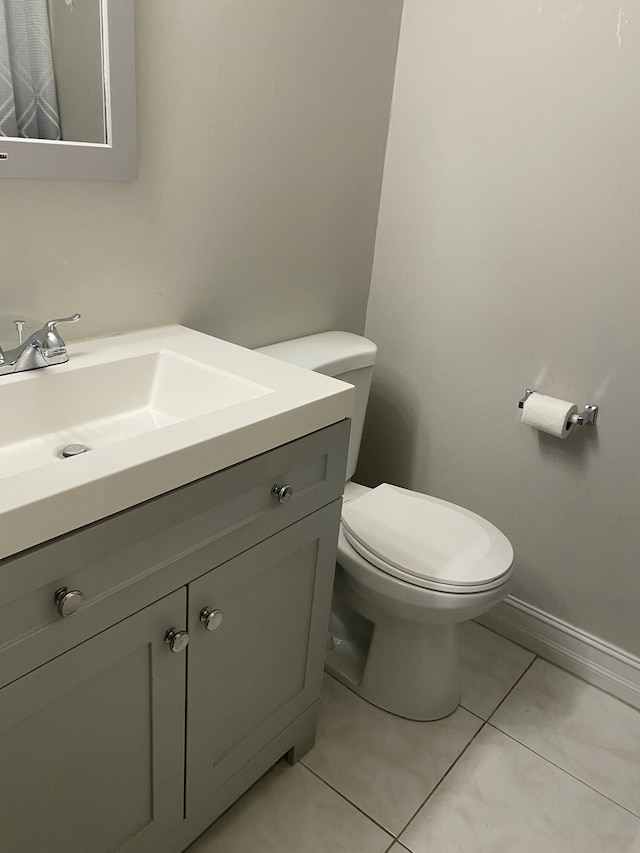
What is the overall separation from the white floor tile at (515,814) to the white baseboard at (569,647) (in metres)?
0.35

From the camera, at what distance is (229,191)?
1.51 meters

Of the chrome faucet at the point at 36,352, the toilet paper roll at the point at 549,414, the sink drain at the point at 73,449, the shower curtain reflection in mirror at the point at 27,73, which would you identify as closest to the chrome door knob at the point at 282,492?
the sink drain at the point at 73,449

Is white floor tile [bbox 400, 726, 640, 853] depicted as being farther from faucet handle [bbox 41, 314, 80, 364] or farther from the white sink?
faucet handle [bbox 41, 314, 80, 364]

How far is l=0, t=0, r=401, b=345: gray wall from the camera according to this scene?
49.6 inches

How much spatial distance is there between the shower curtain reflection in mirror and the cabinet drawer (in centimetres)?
70

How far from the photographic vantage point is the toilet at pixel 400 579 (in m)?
1.49

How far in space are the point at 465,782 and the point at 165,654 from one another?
882 mm

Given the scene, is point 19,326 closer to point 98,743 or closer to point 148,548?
point 148,548

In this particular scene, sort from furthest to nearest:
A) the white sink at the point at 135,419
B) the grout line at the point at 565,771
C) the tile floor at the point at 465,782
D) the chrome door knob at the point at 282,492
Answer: the grout line at the point at 565,771, the tile floor at the point at 465,782, the chrome door knob at the point at 282,492, the white sink at the point at 135,419

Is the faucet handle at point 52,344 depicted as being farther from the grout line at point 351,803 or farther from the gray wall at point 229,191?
the grout line at point 351,803

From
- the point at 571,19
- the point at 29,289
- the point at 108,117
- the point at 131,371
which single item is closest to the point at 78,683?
the point at 131,371

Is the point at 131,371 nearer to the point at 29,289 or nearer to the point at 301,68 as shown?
the point at 29,289

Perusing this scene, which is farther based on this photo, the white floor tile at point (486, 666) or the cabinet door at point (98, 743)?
the white floor tile at point (486, 666)

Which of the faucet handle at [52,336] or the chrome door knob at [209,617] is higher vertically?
the faucet handle at [52,336]
